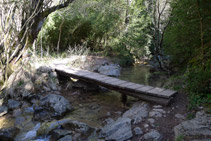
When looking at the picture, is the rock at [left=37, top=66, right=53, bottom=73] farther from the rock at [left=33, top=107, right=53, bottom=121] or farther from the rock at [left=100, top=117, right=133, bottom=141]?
the rock at [left=100, top=117, right=133, bottom=141]

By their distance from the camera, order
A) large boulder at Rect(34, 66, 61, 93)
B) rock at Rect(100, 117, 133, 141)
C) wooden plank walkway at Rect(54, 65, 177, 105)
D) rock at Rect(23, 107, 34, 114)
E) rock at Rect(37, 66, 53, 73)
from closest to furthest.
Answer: rock at Rect(100, 117, 133, 141), wooden plank walkway at Rect(54, 65, 177, 105), rock at Rect(23, 107, 34, 114), large boulder at Rect(34, 66, 61, 93), rock at Rect(37, 66, 53, 73)

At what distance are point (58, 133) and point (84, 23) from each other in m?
9.37

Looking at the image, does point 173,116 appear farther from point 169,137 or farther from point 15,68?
point 15,68

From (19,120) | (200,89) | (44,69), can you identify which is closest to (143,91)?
(200,89)

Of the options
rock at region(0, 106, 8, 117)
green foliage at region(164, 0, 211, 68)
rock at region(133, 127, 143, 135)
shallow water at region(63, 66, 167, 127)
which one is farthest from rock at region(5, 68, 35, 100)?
green foliage at region(164, 0, 211, 68)

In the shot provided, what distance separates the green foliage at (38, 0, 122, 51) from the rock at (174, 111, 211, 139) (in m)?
8.75

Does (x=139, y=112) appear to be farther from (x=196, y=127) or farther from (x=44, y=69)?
(x=44, y=69)

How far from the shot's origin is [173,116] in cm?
336

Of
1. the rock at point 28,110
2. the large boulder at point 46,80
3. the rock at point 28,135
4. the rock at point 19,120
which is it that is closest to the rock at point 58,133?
the rock at point 28,135

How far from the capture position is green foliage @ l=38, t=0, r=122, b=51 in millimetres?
10375

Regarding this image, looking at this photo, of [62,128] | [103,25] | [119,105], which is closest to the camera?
[62,128]

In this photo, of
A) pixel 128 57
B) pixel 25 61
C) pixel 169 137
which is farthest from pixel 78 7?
pixel 169 137

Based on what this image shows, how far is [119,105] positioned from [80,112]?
1075mm

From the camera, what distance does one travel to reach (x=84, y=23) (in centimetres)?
1170
